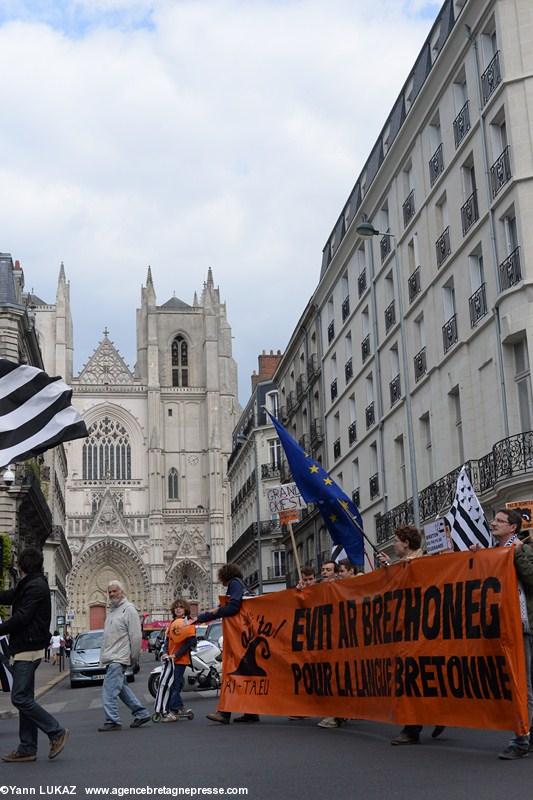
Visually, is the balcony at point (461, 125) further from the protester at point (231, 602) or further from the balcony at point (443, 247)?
the protester at point (231, 602)

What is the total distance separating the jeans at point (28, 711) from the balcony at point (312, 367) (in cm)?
3004

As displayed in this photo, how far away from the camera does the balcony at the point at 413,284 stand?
26.2 meters

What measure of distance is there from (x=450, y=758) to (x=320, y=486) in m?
6.14

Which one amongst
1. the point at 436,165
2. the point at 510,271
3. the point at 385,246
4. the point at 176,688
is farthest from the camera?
the point at 385,246

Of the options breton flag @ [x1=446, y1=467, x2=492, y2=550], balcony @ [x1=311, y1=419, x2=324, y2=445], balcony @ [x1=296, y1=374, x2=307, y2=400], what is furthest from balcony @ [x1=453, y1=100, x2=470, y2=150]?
balcony @ [x1=296, y1=374, x2=307, y2=400]

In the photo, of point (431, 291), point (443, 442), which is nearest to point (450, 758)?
point (443, 442)

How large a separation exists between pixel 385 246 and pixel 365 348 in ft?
10.9

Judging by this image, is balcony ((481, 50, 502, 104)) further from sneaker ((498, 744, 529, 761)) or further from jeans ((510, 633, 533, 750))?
sneaker ((498, 744, 529, 761))

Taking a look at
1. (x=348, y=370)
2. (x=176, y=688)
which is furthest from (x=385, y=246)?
(x=176, y=688)

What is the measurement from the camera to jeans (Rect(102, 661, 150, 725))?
11.1 metres

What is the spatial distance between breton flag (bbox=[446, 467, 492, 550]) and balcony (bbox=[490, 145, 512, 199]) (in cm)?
949

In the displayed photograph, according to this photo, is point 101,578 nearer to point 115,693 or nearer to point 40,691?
point 40,691

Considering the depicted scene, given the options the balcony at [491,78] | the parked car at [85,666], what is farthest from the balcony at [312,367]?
the balcony at [491,78]

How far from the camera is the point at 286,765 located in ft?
25.0
